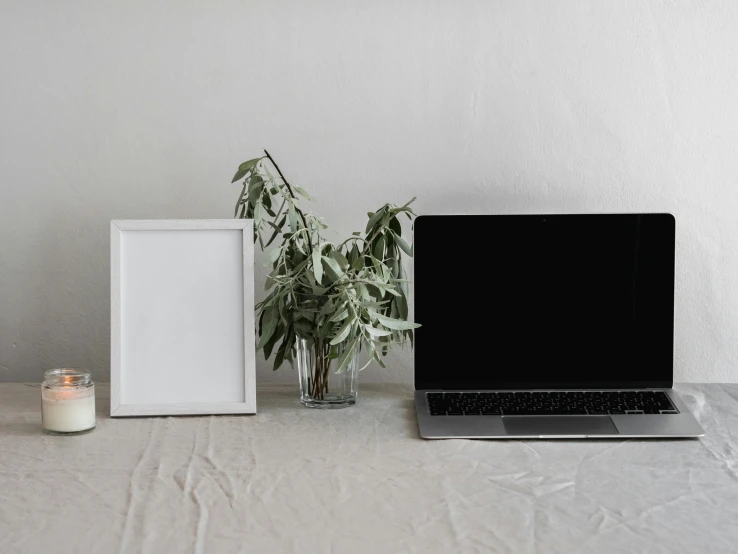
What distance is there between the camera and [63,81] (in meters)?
1.30

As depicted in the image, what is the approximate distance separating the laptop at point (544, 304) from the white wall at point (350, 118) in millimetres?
152

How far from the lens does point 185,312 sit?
115cm

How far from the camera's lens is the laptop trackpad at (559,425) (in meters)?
1.03

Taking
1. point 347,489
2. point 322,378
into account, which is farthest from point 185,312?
point 347,489

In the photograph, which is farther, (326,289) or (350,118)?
(350,118)

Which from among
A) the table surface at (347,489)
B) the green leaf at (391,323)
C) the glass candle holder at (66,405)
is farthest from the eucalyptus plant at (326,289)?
the glass candle holder at (66,405)

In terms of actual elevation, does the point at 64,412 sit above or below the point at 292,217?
below

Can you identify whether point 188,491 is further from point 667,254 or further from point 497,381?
point 667,254

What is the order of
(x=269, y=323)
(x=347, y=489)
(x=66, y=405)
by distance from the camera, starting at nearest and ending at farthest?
(x=347, y=489) < (x=66, y=405) < (x=269, y=323)

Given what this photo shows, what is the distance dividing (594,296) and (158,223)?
2.30ft

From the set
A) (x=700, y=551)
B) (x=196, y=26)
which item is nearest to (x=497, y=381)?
(x=700, y=551)

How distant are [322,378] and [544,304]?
38 cm

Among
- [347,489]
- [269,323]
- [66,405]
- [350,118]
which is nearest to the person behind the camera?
[347,489]

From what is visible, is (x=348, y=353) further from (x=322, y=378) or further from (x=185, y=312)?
(x=185, y=312)
